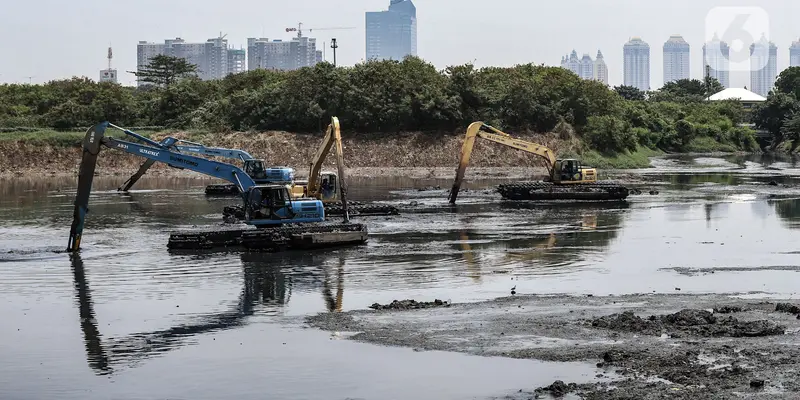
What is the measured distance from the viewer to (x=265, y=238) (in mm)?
37406

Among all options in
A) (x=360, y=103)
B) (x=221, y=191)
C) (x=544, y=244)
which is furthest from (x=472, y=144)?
(x=360, y=103)

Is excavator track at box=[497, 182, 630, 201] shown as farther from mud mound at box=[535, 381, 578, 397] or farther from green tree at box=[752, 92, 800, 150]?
green tree at box=[752, 92, 800, 150]

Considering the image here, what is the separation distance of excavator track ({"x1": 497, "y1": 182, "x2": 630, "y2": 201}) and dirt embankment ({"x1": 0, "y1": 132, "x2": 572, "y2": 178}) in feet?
94.1

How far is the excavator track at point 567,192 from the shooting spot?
2413 inches

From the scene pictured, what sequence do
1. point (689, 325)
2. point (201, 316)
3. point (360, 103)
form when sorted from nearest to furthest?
1. point (689, 325)
2. point (201, 316)
3. point (360, 103)

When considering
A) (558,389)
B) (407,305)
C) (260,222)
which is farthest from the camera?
(260,222)

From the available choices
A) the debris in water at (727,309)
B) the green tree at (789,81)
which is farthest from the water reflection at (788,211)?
the green tree at (789,81)

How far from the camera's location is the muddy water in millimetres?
20172

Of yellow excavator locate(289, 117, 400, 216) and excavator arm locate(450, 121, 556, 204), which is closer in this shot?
yellow excavator locate(289, 117, 400, 216)

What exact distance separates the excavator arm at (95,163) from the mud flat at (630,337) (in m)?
14.5

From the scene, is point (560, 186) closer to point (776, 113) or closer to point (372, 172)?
point (372, 172)

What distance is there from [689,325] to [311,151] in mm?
77325

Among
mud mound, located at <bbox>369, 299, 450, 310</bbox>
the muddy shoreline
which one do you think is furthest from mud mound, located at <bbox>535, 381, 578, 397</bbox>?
the muddy shoreline

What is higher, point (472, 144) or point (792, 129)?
point (792, 129)
